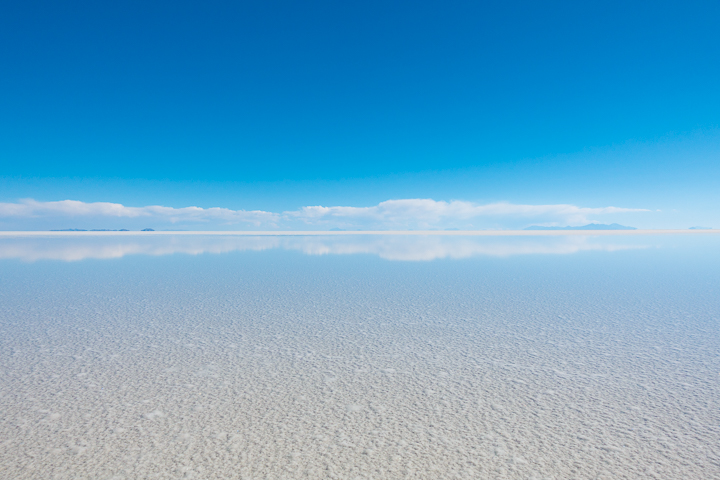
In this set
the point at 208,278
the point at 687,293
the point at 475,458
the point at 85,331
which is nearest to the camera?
the point at 475,458

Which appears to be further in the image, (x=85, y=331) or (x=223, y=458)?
(x=85, y=331)

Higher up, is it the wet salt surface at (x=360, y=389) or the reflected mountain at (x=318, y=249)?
the reflected mountain at (x=318, y=249)

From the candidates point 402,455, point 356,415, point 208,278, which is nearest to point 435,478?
point 402,455

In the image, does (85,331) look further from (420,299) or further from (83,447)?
(420,299)

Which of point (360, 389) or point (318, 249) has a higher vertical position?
point (318, 249)

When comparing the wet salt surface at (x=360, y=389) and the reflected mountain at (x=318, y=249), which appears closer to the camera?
the wet salt surface at (x=360, y=389)

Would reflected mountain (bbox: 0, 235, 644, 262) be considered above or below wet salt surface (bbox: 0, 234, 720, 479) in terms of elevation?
above

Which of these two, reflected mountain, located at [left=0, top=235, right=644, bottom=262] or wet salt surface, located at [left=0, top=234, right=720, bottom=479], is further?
reflected mountain, located at [left=0, top=235, right=644, bottom=262]

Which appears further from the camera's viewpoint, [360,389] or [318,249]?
[318,249]
